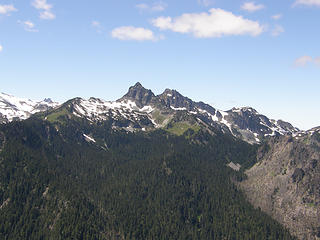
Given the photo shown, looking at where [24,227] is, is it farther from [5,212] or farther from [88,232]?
[88,232]

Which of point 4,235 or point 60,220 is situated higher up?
point 60,220

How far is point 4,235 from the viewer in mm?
185000

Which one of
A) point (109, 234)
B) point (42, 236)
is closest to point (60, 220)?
point (42, 236)

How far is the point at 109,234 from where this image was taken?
198 meters

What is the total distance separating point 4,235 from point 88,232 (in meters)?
45.7

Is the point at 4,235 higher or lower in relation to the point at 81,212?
lower

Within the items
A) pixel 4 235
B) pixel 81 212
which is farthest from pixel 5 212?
pixel 81 212

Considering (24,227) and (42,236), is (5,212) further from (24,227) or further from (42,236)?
(42,236)

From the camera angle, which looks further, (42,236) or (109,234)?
(109,234)

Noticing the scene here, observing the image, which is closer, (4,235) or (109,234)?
(4,235)

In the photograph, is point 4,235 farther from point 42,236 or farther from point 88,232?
point 88,232

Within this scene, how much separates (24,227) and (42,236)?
40.4 ft

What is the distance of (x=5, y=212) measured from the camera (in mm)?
197000

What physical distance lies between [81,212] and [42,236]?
2413cm
